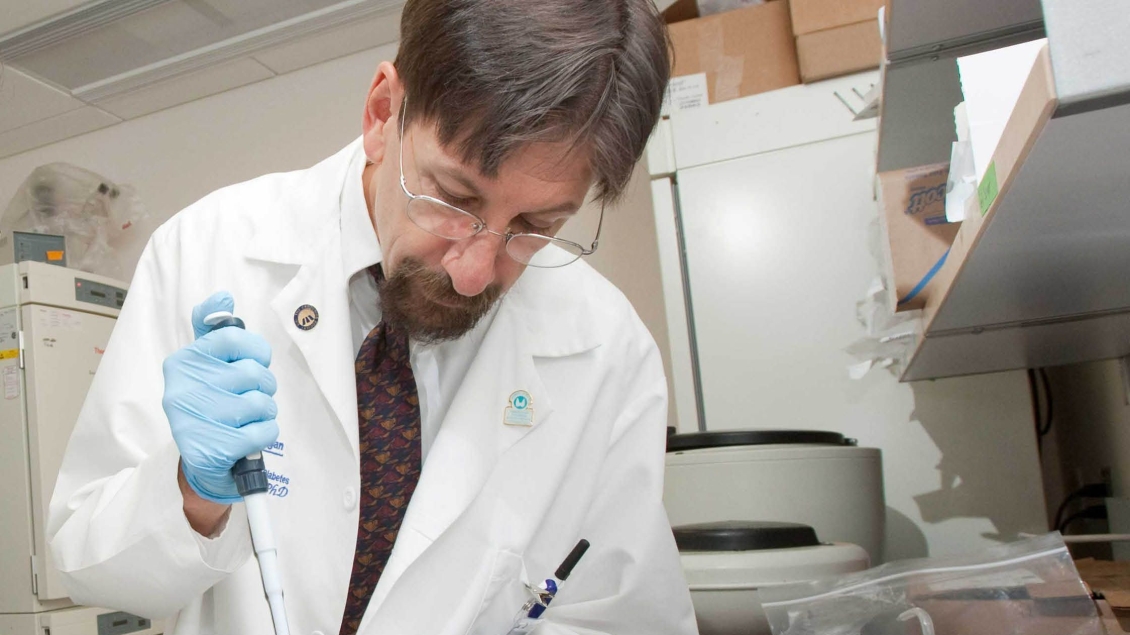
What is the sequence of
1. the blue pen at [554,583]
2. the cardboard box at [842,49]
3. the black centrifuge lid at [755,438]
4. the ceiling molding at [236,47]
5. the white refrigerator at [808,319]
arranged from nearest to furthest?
the blue pen at [554,583] < the black centrifuge lid at [755,438] < the white refrigerator at [808,319] < the cardboard box at [842,49] < the ceiling molding at [236,47]

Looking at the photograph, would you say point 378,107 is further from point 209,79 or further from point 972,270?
point 209,79

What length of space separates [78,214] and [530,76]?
111 inches

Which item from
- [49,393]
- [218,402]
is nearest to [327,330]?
[218,402]

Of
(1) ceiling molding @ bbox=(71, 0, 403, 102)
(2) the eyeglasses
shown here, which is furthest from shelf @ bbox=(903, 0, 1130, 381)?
(1) ceiling molding @ bbox=(71, 0, 403, 102)

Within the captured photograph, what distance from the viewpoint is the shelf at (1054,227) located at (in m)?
0.41

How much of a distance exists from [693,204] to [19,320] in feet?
6.28

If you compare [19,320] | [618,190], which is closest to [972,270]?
[618,190]

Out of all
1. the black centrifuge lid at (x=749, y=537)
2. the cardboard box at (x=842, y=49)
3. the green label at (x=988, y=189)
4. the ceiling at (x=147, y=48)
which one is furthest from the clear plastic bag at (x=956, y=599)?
the ceiling at (x=147, y=48)

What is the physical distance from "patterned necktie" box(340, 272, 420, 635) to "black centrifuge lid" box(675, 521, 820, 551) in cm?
43

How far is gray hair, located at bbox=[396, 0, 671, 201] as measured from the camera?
847mm

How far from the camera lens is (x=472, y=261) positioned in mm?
930

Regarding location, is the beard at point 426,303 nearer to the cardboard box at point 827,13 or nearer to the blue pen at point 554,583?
the blue pen at point 554,583

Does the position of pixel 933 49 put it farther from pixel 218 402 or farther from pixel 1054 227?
pixel 218 402

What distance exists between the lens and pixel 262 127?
318cm
